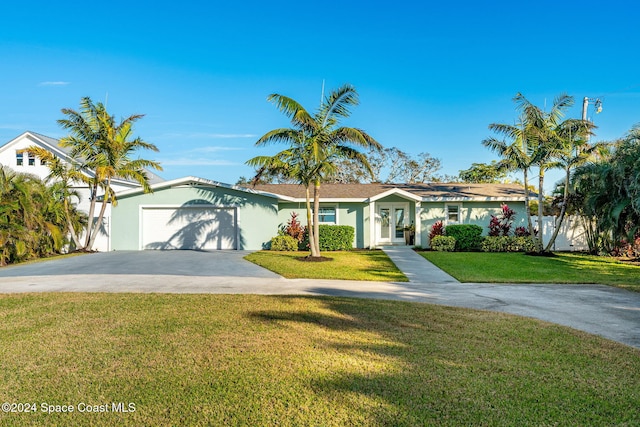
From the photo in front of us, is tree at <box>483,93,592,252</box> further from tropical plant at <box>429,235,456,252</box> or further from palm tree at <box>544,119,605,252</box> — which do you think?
tropical plant at <box>429,235,456,252</box>

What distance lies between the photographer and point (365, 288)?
34.3 feet

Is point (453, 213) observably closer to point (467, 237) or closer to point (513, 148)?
point (467, 237)

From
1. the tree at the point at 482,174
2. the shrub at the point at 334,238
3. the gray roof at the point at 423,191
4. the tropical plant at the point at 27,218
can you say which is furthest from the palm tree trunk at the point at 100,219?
the tree at the point at 482,174

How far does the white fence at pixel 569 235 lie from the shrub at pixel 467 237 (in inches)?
133

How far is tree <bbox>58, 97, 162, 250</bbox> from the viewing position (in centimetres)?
1942

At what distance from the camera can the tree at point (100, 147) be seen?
1942 centimetres

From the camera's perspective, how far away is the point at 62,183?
19344 mm

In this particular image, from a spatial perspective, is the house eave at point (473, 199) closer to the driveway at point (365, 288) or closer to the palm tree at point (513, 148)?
the palm tree at point (513, 148)

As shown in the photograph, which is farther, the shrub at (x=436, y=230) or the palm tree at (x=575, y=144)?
the shrub at (x=436, y=230)

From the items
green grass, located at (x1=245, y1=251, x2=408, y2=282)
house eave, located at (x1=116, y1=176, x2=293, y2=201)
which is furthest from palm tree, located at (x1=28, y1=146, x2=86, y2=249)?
green grass, located at (x1=245, y1=251, x2=408, y2=282)

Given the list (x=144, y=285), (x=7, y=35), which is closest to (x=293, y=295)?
(x=144, y=285)

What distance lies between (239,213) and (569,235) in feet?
54.6

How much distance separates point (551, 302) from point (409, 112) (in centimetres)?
1986

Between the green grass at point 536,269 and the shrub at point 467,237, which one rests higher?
the shrub at point 467,237
